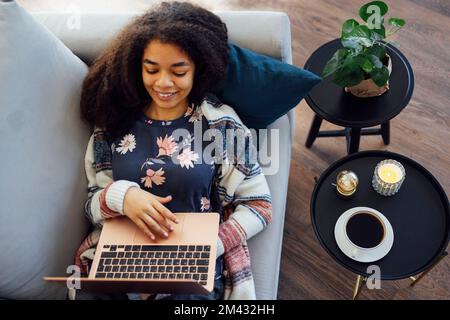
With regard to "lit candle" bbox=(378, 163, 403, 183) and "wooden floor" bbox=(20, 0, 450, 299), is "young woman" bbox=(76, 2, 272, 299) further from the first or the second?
"wooden floor" bbox=(20, 0, 450, 299)

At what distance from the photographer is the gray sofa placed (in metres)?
1.04

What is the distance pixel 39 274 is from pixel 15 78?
48 centimetres

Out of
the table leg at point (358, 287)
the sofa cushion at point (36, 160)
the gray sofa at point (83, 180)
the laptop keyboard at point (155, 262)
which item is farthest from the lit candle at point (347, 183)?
the sofa cushion at point (36, 160)

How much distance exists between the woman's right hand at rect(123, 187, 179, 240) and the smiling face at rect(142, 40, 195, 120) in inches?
10.0

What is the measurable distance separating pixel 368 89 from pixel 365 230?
1.44 feet

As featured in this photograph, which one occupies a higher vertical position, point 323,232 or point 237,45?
point 237,45

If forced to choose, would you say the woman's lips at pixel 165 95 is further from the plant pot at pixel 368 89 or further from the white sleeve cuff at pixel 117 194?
the plant pot at pixel 368 89

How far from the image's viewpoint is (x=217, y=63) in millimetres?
1128

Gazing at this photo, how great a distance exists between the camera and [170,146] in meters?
1.20

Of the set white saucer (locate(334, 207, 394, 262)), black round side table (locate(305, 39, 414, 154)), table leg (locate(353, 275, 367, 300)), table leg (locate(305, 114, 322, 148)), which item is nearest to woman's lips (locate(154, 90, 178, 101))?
black round side table (locate(305, 39, 414, 154))

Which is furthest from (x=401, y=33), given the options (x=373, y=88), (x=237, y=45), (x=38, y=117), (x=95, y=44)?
(x=38, y=117)

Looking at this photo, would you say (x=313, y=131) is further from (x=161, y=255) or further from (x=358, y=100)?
(x=161, y=255)

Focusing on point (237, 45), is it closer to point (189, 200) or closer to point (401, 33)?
point (189, 200)

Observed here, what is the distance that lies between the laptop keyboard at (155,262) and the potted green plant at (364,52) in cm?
64
